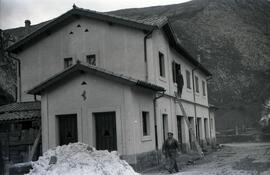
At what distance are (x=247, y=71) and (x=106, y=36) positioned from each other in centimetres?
5715

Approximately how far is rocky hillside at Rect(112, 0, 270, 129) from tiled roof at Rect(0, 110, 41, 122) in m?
41.3

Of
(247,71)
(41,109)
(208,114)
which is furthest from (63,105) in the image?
(247,71)

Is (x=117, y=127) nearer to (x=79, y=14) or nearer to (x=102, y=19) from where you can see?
(x=102, y=19)

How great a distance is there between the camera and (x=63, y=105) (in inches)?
666

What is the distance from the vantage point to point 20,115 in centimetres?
1838

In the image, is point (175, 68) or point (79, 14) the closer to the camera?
point (79, 14)

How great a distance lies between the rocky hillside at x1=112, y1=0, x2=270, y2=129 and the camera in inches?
2514

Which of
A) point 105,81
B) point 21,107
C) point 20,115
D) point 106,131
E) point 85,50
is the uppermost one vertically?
point 85,50

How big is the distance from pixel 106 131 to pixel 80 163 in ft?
12.4

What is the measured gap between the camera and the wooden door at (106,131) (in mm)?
16281

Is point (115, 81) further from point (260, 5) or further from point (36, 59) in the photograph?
point (260, 5)

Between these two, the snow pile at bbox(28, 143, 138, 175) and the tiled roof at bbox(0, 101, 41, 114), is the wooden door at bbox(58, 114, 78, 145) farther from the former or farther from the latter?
the snow pile at bbox(28, 143, 138, 175)

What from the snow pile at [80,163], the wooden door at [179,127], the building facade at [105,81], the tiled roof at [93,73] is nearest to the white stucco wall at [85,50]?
the building facade at [105,81]

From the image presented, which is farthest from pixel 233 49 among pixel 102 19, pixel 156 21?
pixel 102 19
